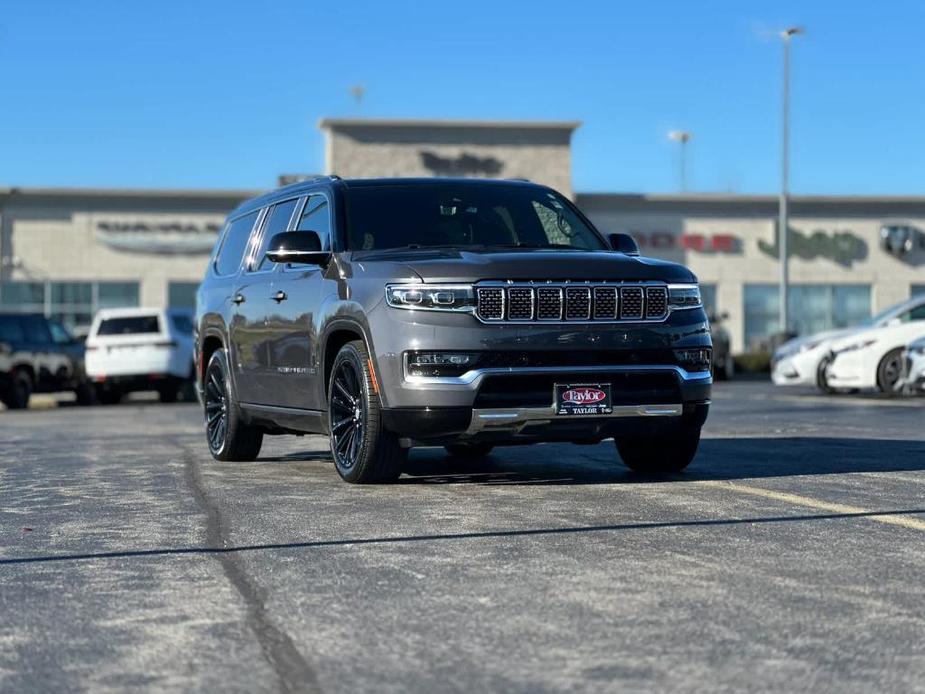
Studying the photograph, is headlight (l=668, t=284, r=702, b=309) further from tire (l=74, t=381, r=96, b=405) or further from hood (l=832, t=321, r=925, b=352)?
tire (l=74, t=381, r=96, b=405)

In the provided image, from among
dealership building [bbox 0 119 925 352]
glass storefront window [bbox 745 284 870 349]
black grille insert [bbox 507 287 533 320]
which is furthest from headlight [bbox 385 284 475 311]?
glass storefront window [bbox 745 284 870 349]

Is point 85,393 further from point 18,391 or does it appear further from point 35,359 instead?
point 18,391

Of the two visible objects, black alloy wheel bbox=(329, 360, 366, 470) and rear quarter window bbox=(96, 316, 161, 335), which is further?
rear quarter window bbox=(96, 316, 161, 335)

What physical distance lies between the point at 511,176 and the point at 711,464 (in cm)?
4016

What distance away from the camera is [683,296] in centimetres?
906

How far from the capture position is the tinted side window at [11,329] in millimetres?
25159

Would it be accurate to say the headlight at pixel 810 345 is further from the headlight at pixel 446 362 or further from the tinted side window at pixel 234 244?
the headlight at pixel 446 362

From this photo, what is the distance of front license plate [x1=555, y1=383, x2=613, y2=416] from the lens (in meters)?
8.60

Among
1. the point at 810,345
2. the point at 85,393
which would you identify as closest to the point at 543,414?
the point at 810,345

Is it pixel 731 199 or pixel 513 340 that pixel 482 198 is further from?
pixel 731 199

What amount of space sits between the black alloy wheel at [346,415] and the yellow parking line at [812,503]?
6.45 feet

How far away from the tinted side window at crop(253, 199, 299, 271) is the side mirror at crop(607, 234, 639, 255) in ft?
7.10

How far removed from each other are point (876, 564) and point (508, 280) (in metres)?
3.09

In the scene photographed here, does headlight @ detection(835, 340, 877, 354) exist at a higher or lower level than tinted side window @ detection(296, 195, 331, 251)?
lower
